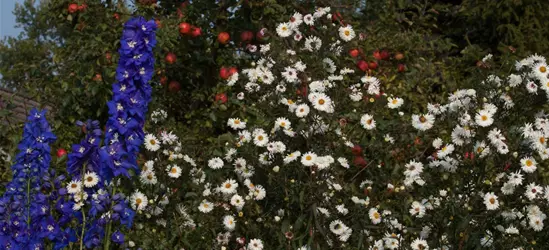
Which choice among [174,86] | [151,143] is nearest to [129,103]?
[151,143]

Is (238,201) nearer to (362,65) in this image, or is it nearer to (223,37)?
(223,37)

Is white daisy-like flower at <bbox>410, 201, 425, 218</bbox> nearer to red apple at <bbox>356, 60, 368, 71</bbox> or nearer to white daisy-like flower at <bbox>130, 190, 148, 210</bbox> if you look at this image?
white daisy-like flower at <bbox>130, 190, 148, 210</bbox>

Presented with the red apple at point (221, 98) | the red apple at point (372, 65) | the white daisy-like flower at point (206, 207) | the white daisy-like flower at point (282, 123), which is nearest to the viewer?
the white daisy-like flower at point (282, 123)

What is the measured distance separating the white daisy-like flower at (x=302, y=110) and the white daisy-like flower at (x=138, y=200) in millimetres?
1089

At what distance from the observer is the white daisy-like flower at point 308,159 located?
452cm

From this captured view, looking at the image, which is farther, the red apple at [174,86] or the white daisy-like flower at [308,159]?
the red apple at [174,86]

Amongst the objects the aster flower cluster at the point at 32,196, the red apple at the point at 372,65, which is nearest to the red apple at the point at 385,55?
the red apple at the point at 372,65

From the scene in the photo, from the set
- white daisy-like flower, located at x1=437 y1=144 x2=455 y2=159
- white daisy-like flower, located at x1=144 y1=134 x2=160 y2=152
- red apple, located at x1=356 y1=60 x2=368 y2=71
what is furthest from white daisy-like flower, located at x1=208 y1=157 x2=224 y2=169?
red apple, located at x1=356 y1=60 x2=368 y2=71

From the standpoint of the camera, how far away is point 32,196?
4.26m

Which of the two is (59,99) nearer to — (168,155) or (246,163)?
(168,155)

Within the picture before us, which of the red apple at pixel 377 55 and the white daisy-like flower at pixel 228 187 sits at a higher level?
the white daisy-like flower at pixel 228 187

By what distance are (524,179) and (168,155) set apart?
2.21m

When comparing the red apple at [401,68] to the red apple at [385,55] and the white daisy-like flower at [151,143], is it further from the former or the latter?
the white daisy-like flower at [151,143]

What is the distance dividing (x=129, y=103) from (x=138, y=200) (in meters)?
0.90
